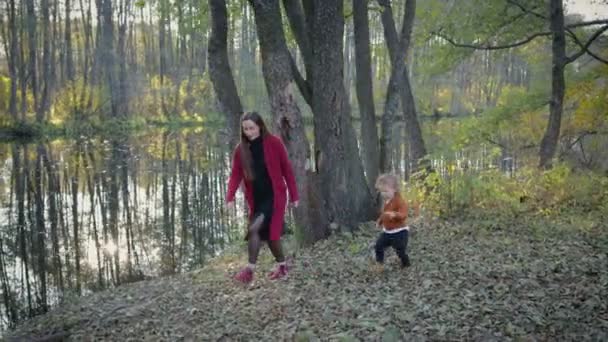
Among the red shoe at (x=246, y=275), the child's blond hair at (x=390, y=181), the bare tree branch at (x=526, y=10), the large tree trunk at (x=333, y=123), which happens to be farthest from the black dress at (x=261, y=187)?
the bare tree branch at (x=526, y=10)

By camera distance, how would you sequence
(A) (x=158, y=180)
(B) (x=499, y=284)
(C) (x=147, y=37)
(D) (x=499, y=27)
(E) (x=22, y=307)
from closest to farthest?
(B) (x=499, y=284)
(E) (x=22, y=307)
(D) (x=499, y=27)
(A) (x=158, y=180)
(C) (x=147, y=37)

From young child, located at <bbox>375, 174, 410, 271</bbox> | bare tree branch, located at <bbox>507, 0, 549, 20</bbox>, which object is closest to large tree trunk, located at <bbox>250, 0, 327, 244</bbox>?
young child, located at <bbox>375, 174, 410, 271</bbox>

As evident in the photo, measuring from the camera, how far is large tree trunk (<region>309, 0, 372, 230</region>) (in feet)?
28.1

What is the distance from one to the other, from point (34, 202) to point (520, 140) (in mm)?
15990

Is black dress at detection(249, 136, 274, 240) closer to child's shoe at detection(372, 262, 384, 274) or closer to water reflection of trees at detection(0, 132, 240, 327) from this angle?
child's shoe at detection(372, 262, 384, 274)

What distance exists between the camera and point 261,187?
21.4 ft

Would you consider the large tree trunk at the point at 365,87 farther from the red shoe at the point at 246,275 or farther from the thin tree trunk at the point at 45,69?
the thin tree trunk at the point at 45,69

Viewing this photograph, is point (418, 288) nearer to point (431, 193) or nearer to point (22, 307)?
point (431, 193)

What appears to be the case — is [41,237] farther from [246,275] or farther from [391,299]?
[391,299]

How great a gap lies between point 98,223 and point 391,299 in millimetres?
10647

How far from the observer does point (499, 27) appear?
40.8 ft

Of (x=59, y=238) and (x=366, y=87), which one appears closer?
(x=366, y=87)

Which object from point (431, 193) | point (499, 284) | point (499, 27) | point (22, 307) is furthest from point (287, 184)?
point (499, 27)

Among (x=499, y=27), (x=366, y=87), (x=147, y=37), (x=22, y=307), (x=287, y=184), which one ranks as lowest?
(x=22, y=307)
